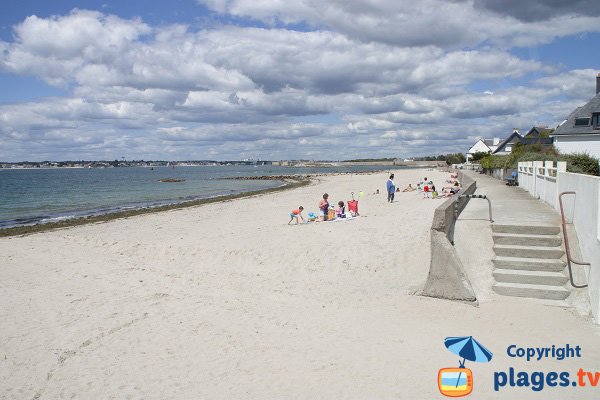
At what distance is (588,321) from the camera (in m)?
7.61

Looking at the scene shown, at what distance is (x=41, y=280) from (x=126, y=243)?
464cm

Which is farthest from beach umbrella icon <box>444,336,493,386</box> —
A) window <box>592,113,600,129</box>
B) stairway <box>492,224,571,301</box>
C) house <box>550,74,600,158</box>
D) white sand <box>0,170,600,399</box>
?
window <box>592,113,600,129</box>

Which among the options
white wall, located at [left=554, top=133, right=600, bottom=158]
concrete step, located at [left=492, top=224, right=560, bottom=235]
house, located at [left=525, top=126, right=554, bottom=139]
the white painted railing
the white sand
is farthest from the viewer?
house, located at [left=525, top=126, right=554, bottom=139]

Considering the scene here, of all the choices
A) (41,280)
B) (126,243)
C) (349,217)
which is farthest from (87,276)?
(349,217)

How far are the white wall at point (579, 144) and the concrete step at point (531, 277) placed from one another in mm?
33573

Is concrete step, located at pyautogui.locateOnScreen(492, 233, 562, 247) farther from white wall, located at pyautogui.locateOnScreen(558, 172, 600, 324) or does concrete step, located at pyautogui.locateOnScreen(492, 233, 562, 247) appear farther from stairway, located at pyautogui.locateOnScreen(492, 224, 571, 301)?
white wall, located at pyautogui.locateOnScreen(558, 172, 600, 324)

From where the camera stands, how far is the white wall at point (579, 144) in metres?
38.1

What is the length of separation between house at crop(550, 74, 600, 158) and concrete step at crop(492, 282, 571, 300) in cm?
3437

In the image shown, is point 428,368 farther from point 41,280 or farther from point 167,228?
point 167,228

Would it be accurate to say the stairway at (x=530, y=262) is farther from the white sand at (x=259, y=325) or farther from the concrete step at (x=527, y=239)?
the white sand at (x=259, y=325)

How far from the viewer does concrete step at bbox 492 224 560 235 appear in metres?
10.1

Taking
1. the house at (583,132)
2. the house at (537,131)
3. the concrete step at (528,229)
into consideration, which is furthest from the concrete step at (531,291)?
the house at (537,131)

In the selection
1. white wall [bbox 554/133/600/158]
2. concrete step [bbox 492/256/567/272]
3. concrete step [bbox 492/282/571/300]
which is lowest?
concrete step [bbox 492/282/571/300]

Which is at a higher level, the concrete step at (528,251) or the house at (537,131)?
the house at (537,131)
